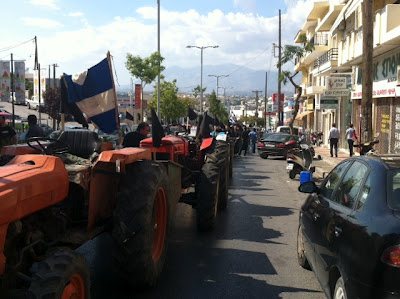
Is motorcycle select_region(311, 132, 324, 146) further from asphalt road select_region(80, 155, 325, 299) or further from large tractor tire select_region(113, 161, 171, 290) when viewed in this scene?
large tractor tire select_region(113, 161, 171, 290)

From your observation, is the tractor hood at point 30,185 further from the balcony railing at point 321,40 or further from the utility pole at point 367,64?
the balcony railing at point 321,40

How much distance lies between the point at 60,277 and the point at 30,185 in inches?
28.2

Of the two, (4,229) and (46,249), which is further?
(46,249)

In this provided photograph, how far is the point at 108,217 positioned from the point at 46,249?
3.80 ft

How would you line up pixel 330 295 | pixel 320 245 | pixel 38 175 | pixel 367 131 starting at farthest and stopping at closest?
1. pixel 367 131
2. pixel 320 245
3. pixel 330 295
4. pixel 38 175

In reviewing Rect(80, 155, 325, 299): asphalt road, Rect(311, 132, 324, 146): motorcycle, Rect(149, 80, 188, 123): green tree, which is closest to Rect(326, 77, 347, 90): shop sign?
Rect(80, 155, 325, 299): asphalt road

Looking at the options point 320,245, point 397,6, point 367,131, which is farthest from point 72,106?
point 397,6

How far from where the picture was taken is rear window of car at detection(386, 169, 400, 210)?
341 cm

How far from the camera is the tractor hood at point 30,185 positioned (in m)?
3.16

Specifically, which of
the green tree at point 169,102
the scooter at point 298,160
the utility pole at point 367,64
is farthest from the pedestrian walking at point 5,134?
the green tree at point 169,102

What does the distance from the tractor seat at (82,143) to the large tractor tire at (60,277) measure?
9.21ft

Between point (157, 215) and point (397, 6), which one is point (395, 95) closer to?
point (397, 6)

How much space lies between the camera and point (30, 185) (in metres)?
3.42

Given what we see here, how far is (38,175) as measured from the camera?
3.60 m
